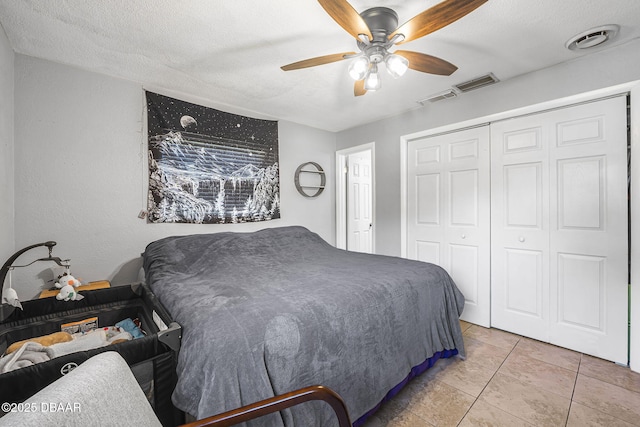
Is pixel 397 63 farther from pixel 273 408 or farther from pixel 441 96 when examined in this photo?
pixel 273 408

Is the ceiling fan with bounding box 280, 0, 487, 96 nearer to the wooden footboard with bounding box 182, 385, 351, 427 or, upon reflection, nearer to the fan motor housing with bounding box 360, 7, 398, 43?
the fan motor housing with bounding box 360, 7, 398, 43

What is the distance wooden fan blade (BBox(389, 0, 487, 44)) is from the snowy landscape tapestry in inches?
80.6

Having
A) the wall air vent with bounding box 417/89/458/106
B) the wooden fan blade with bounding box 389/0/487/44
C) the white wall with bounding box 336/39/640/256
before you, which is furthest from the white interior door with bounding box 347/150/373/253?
the wooden fan blade with bounding box 389/0/487/44

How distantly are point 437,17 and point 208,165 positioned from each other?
2344 millimetres

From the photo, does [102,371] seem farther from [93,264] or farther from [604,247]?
[604,247]

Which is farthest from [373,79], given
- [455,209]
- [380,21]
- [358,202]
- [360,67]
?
[358,202]

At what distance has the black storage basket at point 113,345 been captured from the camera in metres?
0.87

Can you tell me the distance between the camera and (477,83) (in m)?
2.50

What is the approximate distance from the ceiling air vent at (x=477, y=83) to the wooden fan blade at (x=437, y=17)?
1375 millimetres

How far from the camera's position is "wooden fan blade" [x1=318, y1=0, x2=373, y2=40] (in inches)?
47.1

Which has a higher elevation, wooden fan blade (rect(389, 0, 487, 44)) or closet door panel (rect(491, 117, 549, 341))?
wooden fan blade (rect(389, 0, 487, 44))

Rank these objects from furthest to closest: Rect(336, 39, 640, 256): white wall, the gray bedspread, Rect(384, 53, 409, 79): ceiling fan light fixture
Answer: Rect(336, 39, 640, 256): white wall → Rect(384, 53, 409, 79): ceiling fan light fixture → the gray bedspread

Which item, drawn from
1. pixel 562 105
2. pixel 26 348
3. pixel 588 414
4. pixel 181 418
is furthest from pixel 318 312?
pixel 562 105

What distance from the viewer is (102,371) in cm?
67
